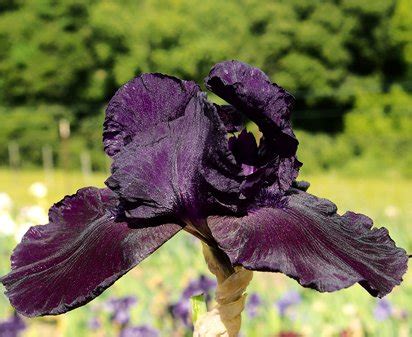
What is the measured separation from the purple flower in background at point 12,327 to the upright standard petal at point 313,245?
1265 millimetres

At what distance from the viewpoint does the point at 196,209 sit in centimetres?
60

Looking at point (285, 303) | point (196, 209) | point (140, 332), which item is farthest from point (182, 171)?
point (285, 303)

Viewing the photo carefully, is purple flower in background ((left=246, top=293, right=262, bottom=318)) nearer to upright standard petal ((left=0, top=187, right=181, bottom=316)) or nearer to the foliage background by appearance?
upright standard petal ((left=0, top=187, right=181, bottom=316))

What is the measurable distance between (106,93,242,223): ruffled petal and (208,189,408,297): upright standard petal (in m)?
0.02

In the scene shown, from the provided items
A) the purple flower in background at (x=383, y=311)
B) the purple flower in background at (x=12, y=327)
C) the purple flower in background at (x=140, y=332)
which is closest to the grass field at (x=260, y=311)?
the purple flower in background at (x=383, y=311)

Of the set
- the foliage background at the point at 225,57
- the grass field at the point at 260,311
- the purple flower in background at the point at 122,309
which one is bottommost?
the foliage background at the point at 225,57

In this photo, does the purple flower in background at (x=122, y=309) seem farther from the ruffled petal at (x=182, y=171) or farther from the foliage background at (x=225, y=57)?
the foliage background at (x=225, y=57)

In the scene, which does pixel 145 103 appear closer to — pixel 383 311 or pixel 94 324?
pixel 383 311

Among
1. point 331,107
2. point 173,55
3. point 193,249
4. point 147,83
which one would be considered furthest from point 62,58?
point 147,83

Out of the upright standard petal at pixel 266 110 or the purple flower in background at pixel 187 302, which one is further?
the purple flower in background at pixel 187 302

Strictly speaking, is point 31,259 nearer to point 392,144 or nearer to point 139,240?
point 139,240

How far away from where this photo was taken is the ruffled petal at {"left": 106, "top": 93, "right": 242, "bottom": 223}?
1.94ft

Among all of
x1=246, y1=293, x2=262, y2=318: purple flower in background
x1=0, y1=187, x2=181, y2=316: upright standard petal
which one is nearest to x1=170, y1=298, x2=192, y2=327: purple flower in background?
x1=246, y1=293, x2=262, y2=318: purple flower in background

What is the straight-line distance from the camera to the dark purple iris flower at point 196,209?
549 mm
